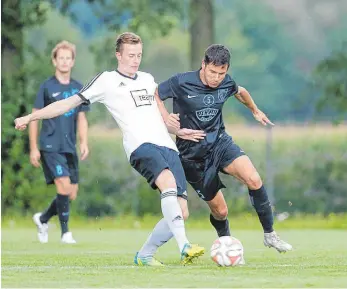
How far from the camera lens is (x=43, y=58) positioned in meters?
20.8

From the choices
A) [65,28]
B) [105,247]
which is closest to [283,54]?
[65,28]

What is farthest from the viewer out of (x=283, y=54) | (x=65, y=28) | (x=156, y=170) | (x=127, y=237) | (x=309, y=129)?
(x=283, y=54)

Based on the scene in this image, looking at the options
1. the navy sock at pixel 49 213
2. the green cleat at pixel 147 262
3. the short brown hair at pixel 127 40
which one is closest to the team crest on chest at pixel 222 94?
the short brown hair at pixel 127 40

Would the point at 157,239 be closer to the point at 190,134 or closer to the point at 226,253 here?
the point at 226,253

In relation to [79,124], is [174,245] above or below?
below

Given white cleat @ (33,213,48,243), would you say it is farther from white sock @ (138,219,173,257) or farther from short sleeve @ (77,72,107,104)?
white sock @ (138,219,173,257)

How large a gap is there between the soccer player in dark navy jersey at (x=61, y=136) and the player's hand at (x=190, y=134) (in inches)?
138

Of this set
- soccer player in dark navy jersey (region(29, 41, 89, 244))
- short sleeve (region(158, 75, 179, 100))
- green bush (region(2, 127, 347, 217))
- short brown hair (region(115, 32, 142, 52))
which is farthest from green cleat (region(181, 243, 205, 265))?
green bush (region(2, 127, 347, 217))

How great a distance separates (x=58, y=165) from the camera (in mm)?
13516

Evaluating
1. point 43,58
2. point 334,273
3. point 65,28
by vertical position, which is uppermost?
point 65,28

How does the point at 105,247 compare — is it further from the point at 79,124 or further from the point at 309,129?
the point at 309,129

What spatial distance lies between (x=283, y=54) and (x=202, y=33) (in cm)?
1694

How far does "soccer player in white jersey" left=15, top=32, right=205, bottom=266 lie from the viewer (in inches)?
370

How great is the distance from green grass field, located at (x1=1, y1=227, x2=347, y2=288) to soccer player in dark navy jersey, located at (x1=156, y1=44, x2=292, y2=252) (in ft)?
1.74
